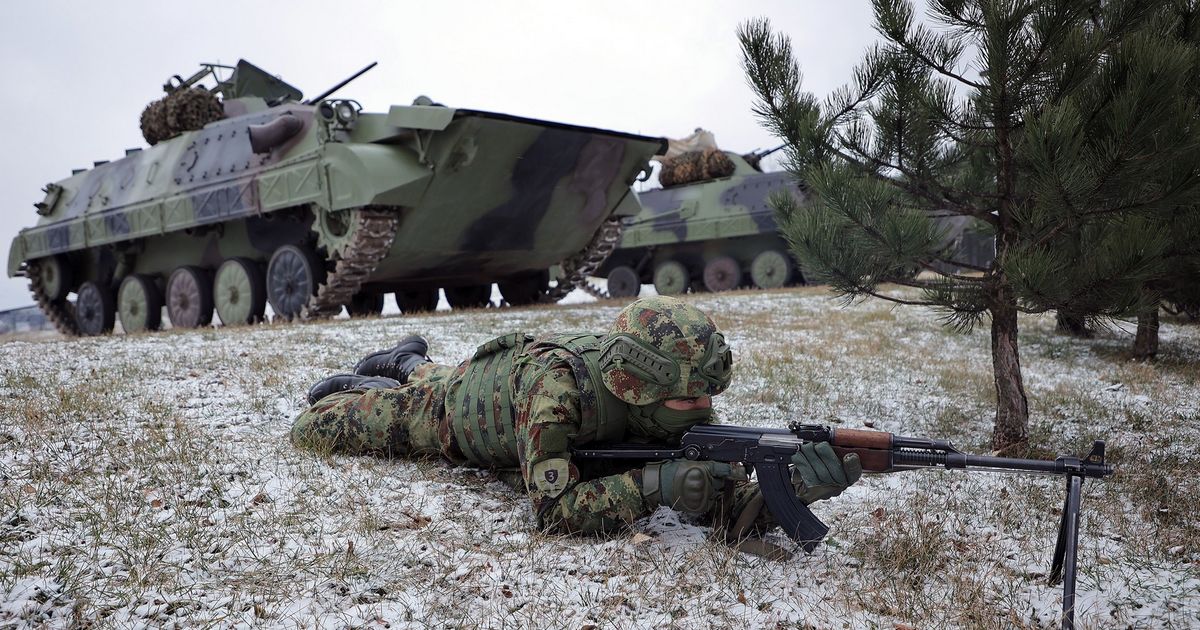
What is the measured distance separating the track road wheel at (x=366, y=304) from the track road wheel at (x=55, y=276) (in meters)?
5.50

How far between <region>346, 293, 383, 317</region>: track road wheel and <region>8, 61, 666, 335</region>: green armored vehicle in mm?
35

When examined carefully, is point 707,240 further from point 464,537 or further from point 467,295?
point 464,537

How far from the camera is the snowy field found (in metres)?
2.89

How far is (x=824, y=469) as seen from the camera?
10.2ft

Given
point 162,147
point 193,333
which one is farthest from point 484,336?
point 162,147

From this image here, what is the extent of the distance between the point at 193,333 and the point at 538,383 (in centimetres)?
722

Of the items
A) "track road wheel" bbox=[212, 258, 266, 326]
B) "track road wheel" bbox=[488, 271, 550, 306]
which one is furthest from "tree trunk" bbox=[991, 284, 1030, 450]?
"track road wheel" bbox=[488, 271, 550, 306]

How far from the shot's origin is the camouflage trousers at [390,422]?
14.2 feet

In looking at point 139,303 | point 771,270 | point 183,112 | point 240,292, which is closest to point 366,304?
point 240,292

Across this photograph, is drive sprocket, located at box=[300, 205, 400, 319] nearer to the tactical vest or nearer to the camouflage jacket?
the tactical vest

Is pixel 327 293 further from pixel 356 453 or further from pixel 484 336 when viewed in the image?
pixel 356 453

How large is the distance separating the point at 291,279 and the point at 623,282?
12116 mm

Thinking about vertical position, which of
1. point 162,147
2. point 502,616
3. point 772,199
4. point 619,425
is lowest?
point 502,616

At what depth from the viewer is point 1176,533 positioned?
3723 millimetres
